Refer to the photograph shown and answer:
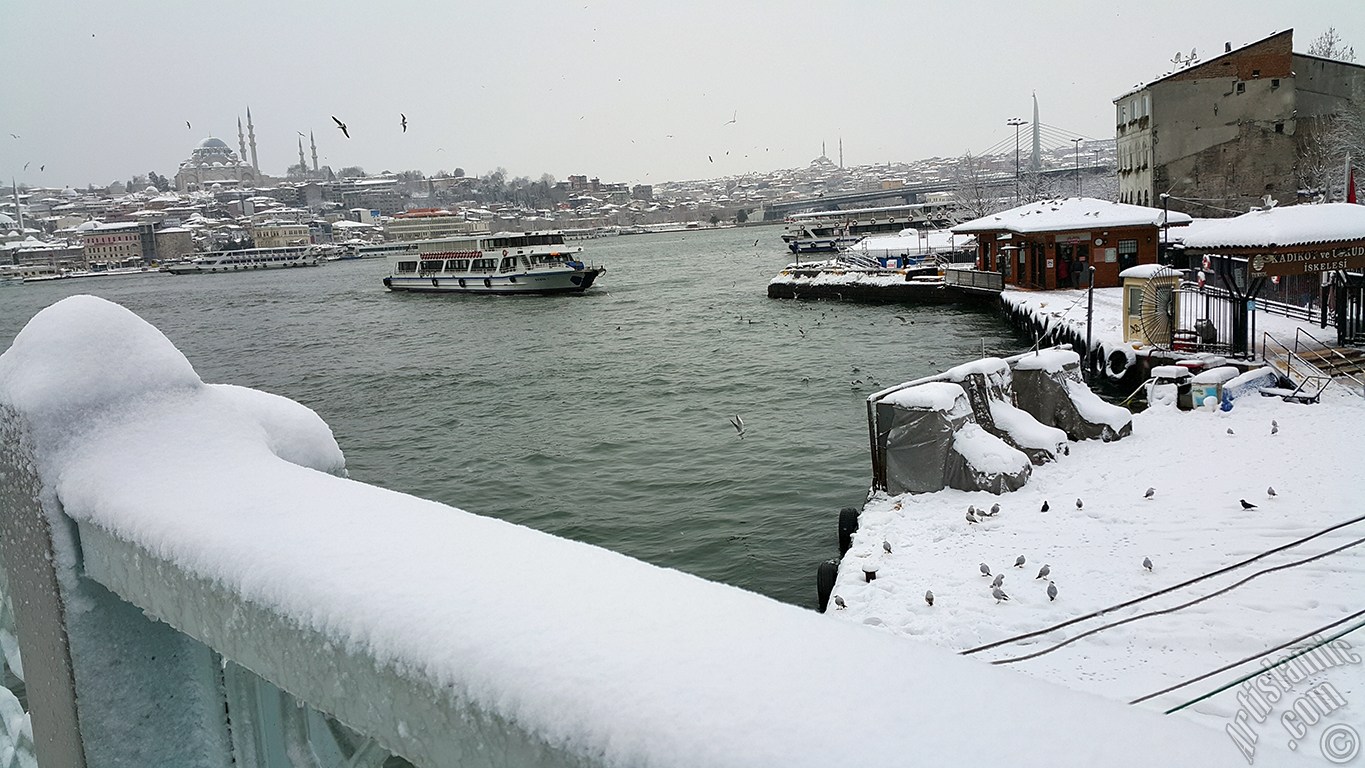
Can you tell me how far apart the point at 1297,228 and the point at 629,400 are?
40.0 feet

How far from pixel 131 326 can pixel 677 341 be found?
2795cm

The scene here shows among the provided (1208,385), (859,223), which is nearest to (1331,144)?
(1208,385)

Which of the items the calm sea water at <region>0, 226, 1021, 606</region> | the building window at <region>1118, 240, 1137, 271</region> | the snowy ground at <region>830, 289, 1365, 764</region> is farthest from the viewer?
the building window at <region>1118, 240, 1137, 271</region>

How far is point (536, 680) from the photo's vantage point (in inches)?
31.5

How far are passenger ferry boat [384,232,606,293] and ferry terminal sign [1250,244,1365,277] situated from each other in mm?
38355

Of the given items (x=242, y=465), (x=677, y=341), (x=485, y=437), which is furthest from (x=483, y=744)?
→ (x=677, y=341)

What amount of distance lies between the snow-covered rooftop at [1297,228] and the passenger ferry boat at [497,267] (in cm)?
3770

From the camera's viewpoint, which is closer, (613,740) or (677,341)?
(613,740)

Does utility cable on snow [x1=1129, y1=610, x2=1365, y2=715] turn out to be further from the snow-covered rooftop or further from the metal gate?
the snow-covered rooftop

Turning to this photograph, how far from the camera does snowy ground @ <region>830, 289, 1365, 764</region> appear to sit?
5.54 metres

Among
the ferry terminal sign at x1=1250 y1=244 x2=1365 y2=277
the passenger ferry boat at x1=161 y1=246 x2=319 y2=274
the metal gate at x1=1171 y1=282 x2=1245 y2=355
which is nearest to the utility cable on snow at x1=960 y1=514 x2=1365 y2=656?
the ferry terminal sign at x1=1250 y1=244 x2=1365 y2=277

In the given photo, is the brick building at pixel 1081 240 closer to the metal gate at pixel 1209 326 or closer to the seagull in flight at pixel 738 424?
the metal gate at pixel 1209 326

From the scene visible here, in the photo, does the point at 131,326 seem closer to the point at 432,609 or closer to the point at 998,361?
the point at 432,609

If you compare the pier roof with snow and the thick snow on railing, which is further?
the pier roof with snow
